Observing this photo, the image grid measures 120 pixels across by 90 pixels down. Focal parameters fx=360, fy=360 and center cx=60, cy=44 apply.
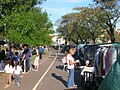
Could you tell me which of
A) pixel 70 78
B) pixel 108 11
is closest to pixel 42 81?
pixel 70 78

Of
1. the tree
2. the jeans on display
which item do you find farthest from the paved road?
the tree

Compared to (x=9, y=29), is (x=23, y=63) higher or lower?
lower

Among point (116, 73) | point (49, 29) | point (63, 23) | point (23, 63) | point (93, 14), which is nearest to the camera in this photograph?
point (116, 73)

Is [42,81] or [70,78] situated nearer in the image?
[70,78]

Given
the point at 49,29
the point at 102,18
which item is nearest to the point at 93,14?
the point at 102,18

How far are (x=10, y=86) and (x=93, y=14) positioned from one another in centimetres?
3651

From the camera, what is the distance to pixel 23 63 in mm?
23562

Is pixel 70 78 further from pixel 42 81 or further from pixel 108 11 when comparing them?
pixel 108 11

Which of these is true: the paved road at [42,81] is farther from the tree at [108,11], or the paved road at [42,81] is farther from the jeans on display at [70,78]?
the tree at [108,11]

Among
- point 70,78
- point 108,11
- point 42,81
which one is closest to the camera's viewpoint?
point 70,78

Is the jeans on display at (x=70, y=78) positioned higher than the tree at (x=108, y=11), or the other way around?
the tree at (x=108, y=11)

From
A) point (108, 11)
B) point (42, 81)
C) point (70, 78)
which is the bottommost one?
point (42, 81)

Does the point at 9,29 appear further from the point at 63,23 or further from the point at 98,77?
→ the point at 63,23

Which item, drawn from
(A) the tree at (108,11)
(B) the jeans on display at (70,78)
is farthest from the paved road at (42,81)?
(A) the tree at (108,11)
